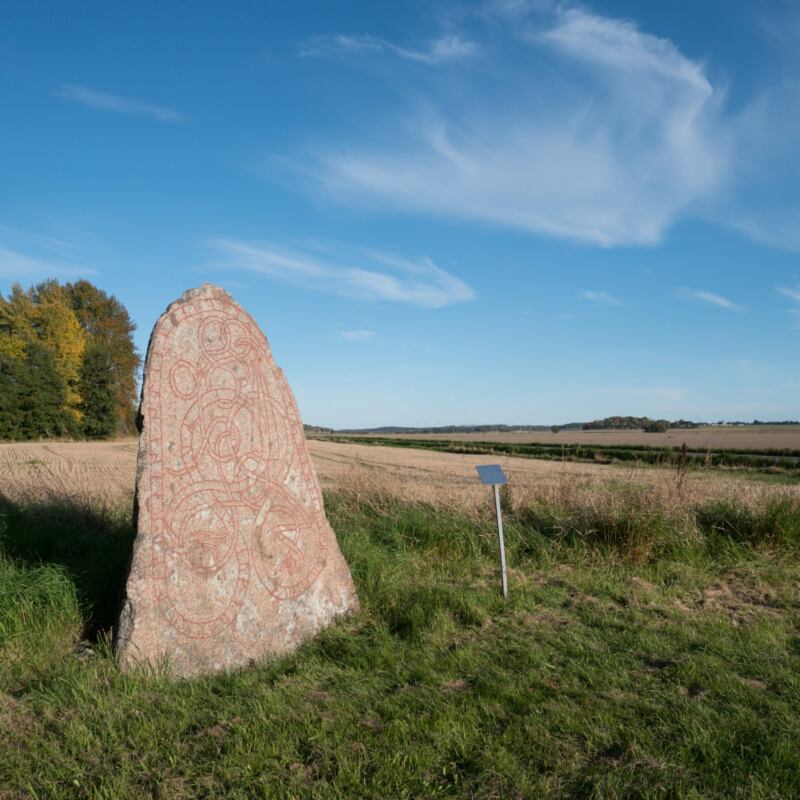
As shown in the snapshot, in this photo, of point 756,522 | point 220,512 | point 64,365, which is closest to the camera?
point 220,512

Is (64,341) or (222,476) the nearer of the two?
(222,476)

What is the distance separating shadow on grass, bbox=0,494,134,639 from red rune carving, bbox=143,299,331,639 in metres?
0.52

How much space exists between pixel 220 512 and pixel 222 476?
0.89 ft

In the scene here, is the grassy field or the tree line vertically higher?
the tree line

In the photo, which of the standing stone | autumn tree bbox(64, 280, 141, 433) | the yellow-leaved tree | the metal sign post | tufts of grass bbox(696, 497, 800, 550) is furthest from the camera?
autumn tree bbox(64, 280, 141, 433)

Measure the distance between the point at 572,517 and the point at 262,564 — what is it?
452 centimetres

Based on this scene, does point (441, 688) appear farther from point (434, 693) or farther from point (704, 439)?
point (704, 439)

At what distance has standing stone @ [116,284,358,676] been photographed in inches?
171

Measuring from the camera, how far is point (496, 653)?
177 inches

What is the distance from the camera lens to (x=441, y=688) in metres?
3.93

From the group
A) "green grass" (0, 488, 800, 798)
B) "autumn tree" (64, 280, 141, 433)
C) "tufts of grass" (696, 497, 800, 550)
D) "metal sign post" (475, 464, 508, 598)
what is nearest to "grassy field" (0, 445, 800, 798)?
"green grass" (0, 488, 800, 798)

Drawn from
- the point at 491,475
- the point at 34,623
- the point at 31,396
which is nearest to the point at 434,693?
the point at 491,475

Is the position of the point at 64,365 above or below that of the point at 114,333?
below

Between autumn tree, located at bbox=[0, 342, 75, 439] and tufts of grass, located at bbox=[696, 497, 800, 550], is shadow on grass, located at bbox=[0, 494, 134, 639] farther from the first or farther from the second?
autumn tree, located at bbox=[0, 342, 75, 439]
